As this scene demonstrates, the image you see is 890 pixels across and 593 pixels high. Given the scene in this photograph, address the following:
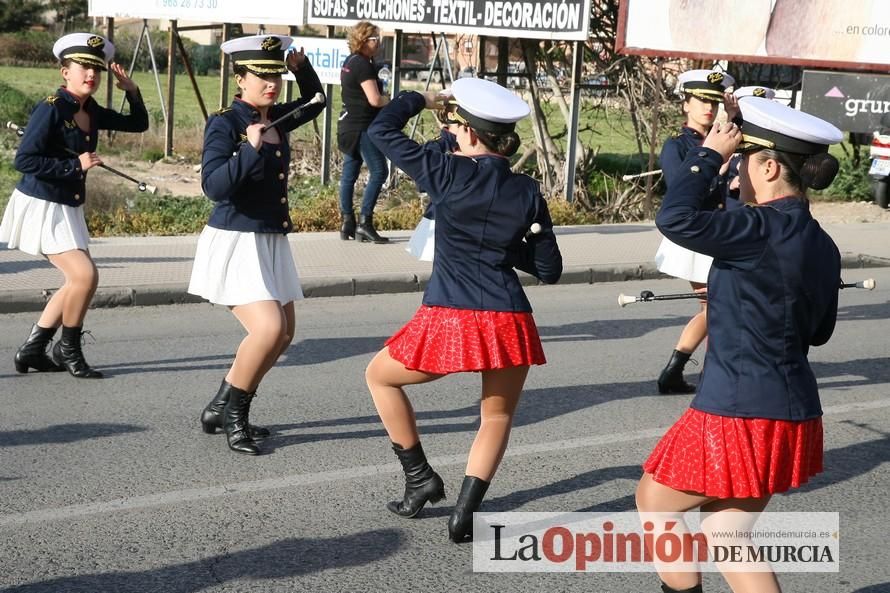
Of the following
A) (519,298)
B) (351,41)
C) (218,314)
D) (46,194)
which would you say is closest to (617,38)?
(351,41)

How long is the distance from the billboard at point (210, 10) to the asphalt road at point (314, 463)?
8.76 m

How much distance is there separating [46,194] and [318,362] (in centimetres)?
199

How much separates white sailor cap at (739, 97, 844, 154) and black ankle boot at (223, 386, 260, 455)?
3098 millimetres

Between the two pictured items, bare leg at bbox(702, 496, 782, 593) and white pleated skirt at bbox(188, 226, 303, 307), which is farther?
white pleated skirt at bbox(188, 226, 303, 307)

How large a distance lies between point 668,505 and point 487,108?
5.65ft

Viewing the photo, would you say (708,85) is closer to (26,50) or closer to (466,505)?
(466,505)

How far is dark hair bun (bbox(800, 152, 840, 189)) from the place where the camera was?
3.81 metres

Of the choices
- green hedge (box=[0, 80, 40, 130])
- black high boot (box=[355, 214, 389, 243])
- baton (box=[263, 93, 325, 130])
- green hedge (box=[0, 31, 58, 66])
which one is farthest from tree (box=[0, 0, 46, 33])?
baton (box=[263, 93, 325, 130])

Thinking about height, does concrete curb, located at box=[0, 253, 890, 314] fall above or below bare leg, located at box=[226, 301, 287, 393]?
below

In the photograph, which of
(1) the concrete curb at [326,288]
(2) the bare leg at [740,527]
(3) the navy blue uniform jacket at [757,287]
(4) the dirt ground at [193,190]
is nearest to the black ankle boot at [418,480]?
(2) the bare leg at [740,527]

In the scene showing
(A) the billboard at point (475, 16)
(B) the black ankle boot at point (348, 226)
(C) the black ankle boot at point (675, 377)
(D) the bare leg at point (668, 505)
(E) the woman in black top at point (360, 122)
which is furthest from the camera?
(A) the billboard at point (475, 16)

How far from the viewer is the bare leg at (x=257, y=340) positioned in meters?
6.07

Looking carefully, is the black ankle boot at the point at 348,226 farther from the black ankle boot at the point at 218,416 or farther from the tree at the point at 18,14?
the tree at the point at 18,14

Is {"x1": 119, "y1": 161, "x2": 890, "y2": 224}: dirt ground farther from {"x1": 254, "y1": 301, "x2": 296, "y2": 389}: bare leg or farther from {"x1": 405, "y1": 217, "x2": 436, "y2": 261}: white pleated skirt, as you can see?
{"x1": 254, "y1": 301, "x2": 296, "y2": 389}: bare leg
